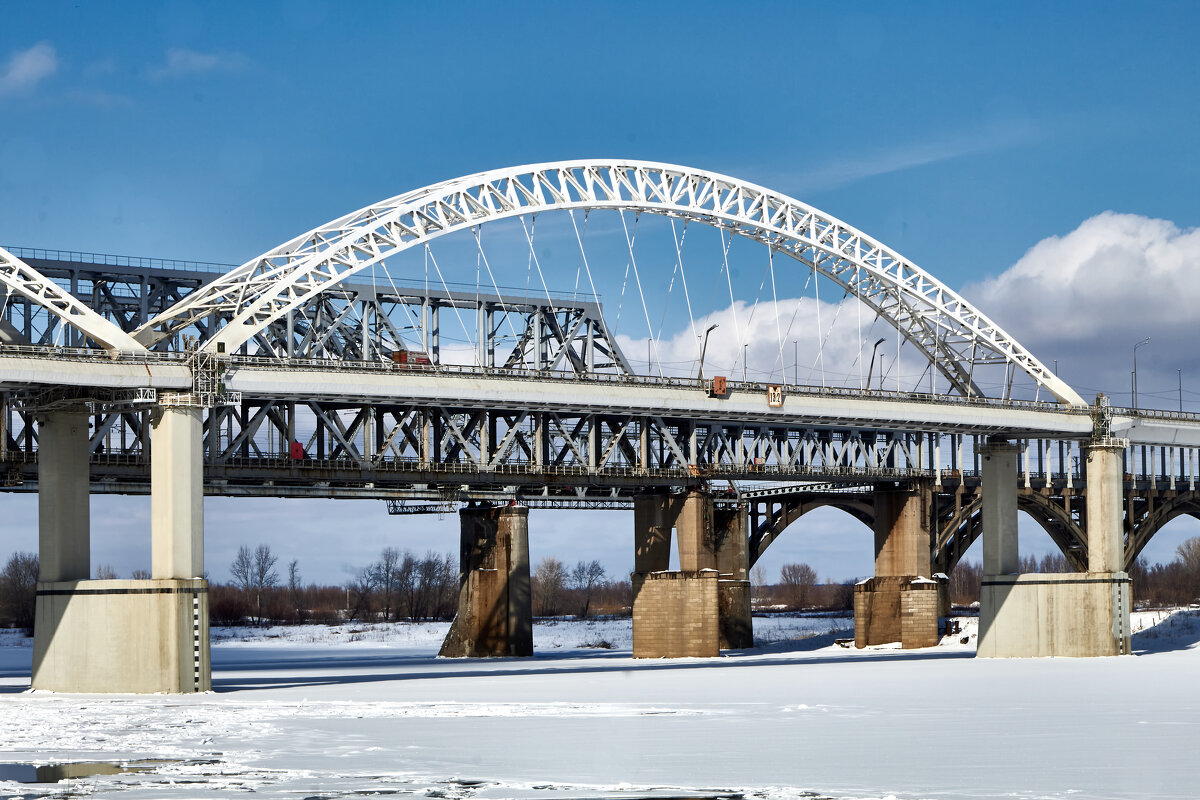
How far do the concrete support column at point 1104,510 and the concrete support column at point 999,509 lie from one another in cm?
406

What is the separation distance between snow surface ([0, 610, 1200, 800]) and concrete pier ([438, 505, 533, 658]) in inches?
1103

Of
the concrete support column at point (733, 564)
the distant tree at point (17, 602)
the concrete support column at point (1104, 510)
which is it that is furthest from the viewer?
the distant tree at point (17, 602)

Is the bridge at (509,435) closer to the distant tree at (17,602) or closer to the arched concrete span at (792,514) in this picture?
the arched concrete span at (792,514)

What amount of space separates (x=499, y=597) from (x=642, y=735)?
61354mm

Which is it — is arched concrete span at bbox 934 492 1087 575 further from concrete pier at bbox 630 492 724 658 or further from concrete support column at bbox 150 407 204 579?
concrete support column at bbox 150 407 204 579

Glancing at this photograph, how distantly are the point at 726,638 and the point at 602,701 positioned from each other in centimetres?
6134

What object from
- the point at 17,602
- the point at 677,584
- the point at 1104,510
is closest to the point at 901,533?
the point at 677,584

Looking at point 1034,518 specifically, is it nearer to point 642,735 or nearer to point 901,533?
point 901,533

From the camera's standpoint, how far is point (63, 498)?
54625 millimetres

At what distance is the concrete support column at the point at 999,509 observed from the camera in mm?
81562

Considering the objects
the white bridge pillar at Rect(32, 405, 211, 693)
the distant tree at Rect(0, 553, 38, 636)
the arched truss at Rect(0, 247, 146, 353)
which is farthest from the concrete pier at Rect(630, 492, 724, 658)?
the distant tree at Rect(0, 553, 38, 636)

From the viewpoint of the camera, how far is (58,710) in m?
41.6

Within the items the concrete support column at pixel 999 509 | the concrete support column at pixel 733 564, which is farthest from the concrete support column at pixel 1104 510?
the concrete support column at pixel 733 564

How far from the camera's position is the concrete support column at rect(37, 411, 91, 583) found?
178 feet
